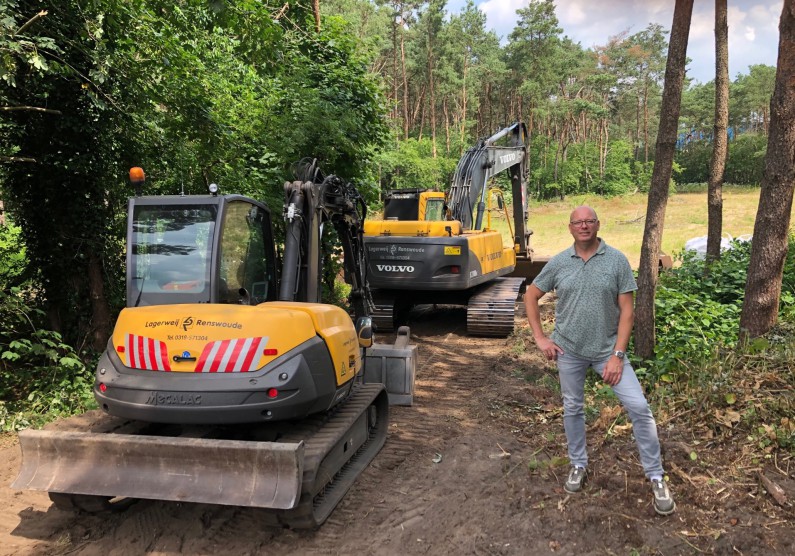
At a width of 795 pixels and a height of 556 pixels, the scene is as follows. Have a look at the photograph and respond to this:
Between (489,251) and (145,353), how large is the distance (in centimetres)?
704

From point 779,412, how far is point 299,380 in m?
3.50

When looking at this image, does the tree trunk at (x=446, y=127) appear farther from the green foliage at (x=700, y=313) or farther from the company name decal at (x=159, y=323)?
the company name decal at (x=159, y=323)

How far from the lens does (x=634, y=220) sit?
3303 cm

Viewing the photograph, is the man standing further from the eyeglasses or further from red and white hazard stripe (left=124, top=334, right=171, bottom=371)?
red and white hazard stripe (left=124, top=334, right=171, bottom=371)

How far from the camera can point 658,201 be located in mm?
6125

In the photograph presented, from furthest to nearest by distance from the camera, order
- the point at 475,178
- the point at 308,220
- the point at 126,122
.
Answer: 1. the point at 475,178
2. the point at 126,122
3. the point at 308,220

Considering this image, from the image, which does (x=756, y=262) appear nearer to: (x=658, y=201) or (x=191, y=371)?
(x=658, y=201)

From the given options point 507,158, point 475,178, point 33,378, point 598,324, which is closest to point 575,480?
point 598,324

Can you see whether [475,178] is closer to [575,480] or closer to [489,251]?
[489,251]

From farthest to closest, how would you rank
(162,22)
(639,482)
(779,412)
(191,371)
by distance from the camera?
(162,22)
(779,412)
(639,482)
(191,371)

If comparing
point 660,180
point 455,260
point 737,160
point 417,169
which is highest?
point 737,160

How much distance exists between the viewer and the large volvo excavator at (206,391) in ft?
11.3

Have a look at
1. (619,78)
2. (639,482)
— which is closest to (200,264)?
(639,482)

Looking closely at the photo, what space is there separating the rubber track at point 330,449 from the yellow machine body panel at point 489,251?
4.36 m
